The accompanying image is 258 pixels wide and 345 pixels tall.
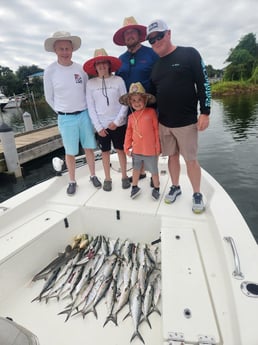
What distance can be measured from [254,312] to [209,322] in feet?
0.84

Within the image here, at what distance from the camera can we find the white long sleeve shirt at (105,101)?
112 inches

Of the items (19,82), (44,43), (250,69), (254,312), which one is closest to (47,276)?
(254,312)

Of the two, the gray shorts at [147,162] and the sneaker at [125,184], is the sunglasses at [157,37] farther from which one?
the sneaker at [125,184]

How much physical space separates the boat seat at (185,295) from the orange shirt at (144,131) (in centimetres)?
110

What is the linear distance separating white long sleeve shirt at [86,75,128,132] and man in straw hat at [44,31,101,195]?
138mm

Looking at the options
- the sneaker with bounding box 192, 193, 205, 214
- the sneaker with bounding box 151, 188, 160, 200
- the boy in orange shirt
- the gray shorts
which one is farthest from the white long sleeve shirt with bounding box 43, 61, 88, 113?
the sneaker with bounding box 192, 193, 205, 214

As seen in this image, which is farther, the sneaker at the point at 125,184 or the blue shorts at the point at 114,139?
the sneaker at the point at 125,184

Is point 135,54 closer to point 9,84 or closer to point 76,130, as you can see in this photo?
point 76,130

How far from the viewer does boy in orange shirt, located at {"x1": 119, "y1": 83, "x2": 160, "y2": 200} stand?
266 cm

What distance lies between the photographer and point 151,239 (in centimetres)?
255

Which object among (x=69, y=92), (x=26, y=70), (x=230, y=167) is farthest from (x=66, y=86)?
(x=26, y=70)

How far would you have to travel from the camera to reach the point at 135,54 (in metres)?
2.78

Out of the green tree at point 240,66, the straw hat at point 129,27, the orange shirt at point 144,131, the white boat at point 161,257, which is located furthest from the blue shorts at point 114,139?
the green tree at point 240,66

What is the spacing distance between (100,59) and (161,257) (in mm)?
2260
